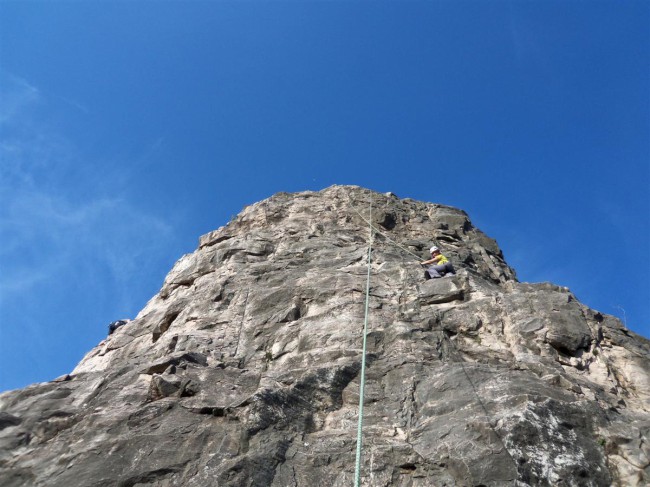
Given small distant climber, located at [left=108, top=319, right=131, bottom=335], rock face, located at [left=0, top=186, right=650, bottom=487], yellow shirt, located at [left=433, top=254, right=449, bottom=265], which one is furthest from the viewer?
small distant climber, located at [left=108, top=319, right=131, bottom=335]

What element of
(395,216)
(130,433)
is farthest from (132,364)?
(395,216)

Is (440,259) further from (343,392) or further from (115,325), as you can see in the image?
(115,325)

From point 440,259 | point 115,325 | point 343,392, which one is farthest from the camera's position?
point 115,325

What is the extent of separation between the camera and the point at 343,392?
8.47 metres

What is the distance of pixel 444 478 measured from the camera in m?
6.74

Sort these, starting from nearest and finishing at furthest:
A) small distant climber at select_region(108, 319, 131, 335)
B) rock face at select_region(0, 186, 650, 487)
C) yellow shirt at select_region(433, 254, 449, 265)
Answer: rock face at select_region(0, 186, 650, 487)
yellow shirt at select_region(433, 254, 449, 265)
small distant climber at select_region(108, 319, 131, 335)

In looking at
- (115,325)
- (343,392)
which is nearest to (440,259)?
(343,392)

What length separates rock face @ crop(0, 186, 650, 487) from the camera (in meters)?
6.93

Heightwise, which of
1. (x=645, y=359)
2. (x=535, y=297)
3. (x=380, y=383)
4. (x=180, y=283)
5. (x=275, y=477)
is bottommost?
(x=275, y=477)

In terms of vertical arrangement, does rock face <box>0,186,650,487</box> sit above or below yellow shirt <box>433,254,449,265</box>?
below

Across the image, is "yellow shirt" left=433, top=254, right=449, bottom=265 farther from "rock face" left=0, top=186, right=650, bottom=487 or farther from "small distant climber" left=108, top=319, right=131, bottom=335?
"small distant climber" left=108, top=319, right=131, bottom=335

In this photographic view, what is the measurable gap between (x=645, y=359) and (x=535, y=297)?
204 cm

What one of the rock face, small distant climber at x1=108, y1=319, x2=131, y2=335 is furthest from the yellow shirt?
small distant climber at x1=108, y1=319, x2=131, y2=335

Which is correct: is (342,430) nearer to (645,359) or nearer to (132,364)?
(132,364)
